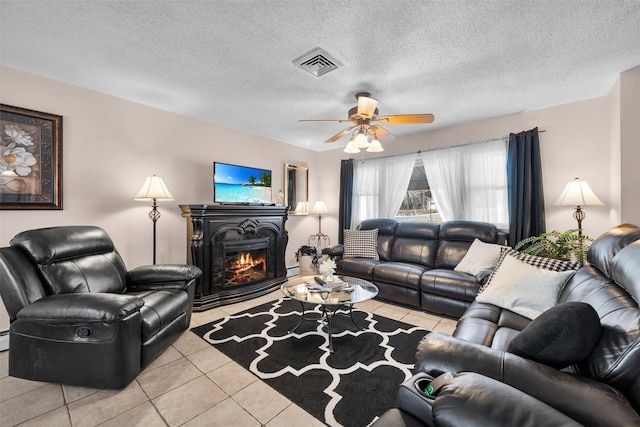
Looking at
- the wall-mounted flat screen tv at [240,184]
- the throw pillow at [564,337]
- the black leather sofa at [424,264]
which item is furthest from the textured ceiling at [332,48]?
the throw pillow at [564,337]

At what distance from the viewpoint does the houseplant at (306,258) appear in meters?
4.83

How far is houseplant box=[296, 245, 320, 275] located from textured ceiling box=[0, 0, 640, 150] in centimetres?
263

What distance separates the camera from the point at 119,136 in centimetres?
294

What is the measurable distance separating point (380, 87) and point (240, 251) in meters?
2.67

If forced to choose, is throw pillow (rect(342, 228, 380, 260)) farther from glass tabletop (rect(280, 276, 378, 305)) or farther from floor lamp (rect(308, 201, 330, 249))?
floor lamp (rect(308, 201, 330, 249))

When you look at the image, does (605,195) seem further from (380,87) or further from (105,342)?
(105,342)

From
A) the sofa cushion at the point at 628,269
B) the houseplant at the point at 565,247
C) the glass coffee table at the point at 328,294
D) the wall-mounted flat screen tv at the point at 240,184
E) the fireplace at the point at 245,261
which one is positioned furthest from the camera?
the wall-mounted flat screen tv at the point at 240,184

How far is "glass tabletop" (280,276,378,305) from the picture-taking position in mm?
2269

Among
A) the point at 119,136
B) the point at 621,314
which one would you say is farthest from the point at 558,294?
the point at 119,136

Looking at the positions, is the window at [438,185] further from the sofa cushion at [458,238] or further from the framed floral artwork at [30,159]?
the framed floral artwork at [30,159]

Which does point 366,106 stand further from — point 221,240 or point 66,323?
point 66,323

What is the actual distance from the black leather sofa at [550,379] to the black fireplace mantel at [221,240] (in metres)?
2.73

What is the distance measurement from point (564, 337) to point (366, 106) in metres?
2.14

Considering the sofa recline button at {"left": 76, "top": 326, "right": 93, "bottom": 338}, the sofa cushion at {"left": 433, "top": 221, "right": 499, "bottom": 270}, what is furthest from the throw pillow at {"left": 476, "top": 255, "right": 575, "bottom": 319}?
the sofa recline button at {"left": 76, "top": 326, "right": 93, "bottom": 338}
